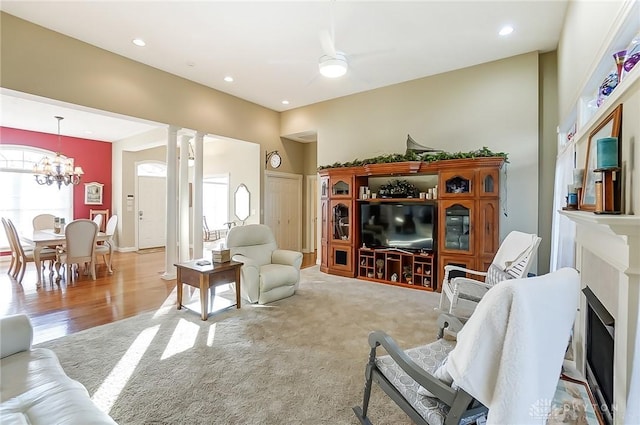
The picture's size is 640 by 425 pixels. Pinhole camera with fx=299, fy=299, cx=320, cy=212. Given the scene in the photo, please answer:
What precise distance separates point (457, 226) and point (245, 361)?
3.54 m

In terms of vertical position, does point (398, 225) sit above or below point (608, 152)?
→ below

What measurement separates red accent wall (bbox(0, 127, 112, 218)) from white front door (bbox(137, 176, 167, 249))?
34.9 inches

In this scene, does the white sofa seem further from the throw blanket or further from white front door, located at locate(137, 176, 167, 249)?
white front door, located at locate(137, 176, 167, 249)

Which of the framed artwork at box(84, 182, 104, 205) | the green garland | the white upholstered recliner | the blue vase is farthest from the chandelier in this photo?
the blue vase

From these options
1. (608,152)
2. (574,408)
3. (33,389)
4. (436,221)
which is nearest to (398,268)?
(436,221)

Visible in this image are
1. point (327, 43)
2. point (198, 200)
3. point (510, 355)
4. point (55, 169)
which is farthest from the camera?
point (55, 169)

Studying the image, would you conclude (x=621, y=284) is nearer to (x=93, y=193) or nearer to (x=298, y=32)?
(x=298, y=32)

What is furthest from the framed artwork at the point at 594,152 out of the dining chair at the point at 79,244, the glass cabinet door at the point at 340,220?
the dining chair at the point at 79,244

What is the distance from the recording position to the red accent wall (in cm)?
717

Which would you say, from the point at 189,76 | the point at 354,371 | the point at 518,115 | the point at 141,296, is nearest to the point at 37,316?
the point at 141,296

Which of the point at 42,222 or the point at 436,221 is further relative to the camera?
the point at 42,222

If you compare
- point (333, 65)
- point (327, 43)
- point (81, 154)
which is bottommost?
point (81, 154)

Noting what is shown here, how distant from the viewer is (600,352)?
6.08 feet

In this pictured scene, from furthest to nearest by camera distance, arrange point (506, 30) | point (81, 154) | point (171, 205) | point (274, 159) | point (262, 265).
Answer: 1. point (81, 154)
2. point (274, 159)
3. point (171, 205)
4. point (262, 265)
5. point (506, 30)
